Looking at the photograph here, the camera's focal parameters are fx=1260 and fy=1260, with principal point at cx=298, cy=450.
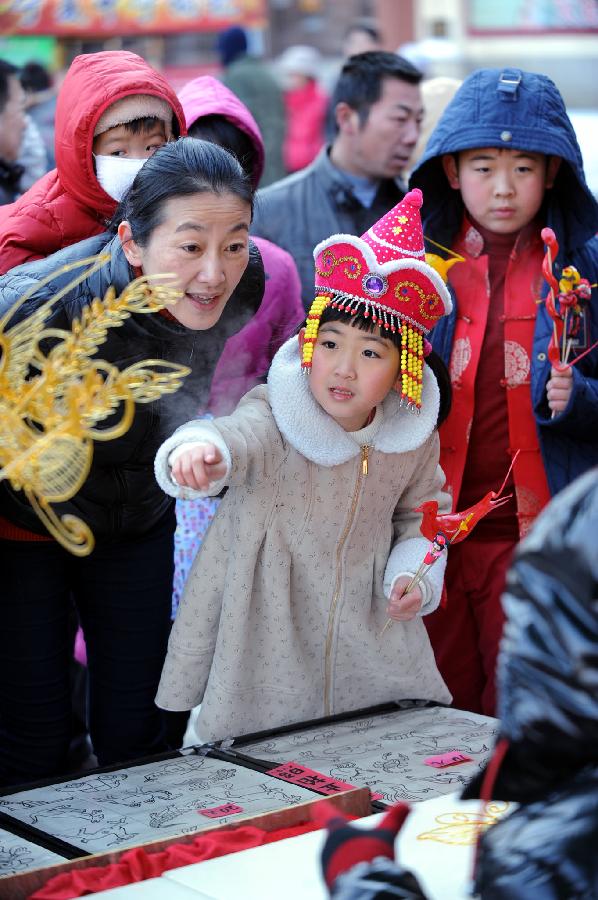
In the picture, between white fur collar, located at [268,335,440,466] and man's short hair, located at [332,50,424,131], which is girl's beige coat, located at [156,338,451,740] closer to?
white fur collar, located at [268,335,440,466]

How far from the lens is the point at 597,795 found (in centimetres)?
117

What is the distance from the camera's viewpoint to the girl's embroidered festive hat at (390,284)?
7.25ft

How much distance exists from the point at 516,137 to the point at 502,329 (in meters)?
0.41

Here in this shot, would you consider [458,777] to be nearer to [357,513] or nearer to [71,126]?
[357,513]

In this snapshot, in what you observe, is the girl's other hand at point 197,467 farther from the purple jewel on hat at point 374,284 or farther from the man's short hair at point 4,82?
the man's short hair at point 4,82

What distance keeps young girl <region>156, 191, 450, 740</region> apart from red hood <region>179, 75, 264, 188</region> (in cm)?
77

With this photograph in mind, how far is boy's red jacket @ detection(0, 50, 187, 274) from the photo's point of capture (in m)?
2.28

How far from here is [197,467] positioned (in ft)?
6.44

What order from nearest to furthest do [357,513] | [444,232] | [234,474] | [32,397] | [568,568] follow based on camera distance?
[568,568]
[32,397]
[234,474]
[357,513]
[444,232]

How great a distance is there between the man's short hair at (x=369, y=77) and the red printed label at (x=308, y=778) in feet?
6.82

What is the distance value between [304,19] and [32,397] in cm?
1274

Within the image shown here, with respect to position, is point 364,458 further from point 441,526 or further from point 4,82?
point 4,82

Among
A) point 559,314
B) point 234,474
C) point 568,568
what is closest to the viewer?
point 568,568

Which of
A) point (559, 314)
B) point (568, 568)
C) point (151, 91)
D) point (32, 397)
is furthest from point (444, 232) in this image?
point (568, 568)
